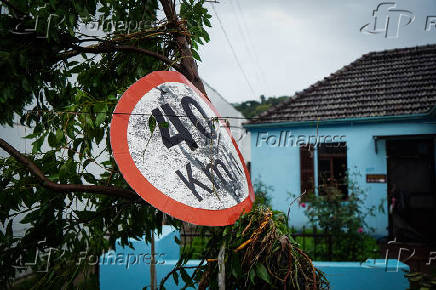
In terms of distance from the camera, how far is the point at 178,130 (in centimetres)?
122

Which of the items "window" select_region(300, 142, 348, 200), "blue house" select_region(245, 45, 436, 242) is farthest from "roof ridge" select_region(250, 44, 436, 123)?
"window" select_region(300, 142, 348, 200)

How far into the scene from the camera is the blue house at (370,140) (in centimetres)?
731

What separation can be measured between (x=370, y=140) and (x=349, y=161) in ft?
2.46

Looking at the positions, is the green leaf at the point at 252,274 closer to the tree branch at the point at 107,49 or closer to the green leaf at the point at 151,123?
the green leaf at the point at 151,123

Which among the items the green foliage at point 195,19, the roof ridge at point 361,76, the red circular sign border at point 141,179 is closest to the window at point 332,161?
the roof ridge at point 361,76

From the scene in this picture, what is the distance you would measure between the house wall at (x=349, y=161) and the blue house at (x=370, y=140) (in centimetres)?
2

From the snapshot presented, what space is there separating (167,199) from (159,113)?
353 mm

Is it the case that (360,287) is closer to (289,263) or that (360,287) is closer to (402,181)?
(289,263)

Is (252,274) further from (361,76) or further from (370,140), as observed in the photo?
(361,76)

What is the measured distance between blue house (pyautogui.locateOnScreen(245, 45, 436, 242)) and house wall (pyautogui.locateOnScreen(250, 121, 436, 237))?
22 millimetres

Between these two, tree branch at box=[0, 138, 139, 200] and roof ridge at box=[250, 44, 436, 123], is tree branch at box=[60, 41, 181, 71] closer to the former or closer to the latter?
tree branch at box=[0, 138, 139, 200]

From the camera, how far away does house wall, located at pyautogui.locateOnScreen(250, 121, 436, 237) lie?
7379mm

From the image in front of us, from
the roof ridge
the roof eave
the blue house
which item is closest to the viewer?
the roof eave

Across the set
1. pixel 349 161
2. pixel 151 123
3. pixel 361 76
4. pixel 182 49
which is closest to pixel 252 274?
pixel 151 123
